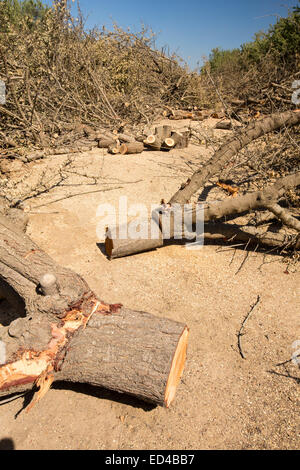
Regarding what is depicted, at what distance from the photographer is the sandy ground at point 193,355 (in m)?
2.05

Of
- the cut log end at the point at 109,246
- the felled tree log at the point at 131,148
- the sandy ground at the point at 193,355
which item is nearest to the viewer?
the sandy ground at the point at 193,355

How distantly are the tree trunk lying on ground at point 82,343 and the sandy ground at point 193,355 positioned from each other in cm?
23

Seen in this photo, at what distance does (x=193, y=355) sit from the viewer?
8.61ft

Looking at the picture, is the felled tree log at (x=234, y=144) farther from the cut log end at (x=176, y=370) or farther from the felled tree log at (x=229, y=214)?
the cut log end at (x=176, y=370)

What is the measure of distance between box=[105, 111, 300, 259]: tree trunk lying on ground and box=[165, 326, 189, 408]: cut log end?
64.0 inches

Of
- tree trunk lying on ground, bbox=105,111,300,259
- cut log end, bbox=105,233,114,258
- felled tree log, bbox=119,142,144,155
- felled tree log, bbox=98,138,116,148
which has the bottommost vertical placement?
cut log end, bbox=105,233,114,258

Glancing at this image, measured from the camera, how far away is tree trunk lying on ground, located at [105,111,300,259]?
3.43m

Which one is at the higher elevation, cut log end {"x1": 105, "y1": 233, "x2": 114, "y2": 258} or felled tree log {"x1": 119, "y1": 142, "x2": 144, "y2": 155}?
felled tree log {"x1": 119, "y1": 142, "x2": 144, "y2": 155}

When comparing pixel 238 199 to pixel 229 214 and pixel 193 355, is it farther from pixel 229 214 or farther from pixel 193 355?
pixel 193 355

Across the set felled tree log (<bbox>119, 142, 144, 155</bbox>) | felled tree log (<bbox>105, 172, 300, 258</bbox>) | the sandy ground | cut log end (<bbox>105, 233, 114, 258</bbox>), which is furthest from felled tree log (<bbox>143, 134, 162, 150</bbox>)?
cut log end (<bbox>105, 233, 114, 258</bbox>)

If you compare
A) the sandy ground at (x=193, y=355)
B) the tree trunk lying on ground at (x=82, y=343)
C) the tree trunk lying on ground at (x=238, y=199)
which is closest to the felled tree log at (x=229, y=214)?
the tree trunk lying on ground at (x=238, y=199)

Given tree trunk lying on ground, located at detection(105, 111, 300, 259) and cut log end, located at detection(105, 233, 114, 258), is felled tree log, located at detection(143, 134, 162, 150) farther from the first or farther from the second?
cut log end, located at detection(105, 233, 114, 258)

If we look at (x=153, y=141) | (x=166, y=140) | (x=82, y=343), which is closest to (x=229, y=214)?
(x=82, y=343)
